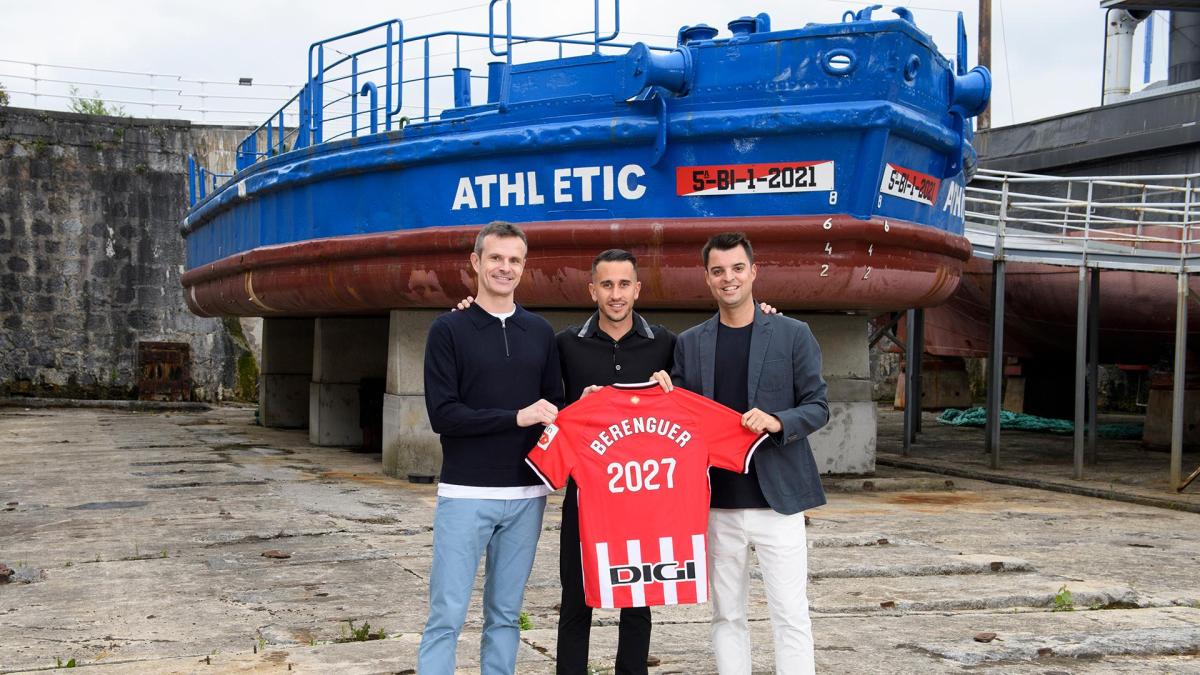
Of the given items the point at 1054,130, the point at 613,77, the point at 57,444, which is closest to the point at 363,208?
the point at 613,77

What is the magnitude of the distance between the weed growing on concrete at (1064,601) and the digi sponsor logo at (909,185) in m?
4.24

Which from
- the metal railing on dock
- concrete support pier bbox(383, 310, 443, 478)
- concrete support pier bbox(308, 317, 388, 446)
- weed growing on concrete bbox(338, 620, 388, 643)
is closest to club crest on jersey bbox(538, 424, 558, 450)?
weed growing on concrete bbox(338, 620, 388, 643)

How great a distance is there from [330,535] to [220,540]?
642 millimetres

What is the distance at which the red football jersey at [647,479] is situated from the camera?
398 centimetres

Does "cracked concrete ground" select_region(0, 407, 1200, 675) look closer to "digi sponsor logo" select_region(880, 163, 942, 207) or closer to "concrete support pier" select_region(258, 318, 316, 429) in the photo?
"digi sponsor logo" select_region(880, 163, 942, 207)

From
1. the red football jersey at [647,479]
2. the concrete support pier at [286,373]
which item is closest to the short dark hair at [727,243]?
the red football jersey at [647,479]

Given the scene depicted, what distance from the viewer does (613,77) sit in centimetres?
980

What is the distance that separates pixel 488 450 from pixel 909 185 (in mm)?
6773

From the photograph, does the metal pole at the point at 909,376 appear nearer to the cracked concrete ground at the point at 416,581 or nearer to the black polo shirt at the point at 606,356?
the cracked concrete ground at the point at 416,581

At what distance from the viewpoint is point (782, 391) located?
4035 mm

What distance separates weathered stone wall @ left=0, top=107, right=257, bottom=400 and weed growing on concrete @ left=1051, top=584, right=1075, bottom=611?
1910cm

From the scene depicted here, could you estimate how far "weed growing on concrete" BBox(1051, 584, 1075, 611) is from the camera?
19.1 ft

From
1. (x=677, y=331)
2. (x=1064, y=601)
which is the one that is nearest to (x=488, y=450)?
(x=1064, y=601)

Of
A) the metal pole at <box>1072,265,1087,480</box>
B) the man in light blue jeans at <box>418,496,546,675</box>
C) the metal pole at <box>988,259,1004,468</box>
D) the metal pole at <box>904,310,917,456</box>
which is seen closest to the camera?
the man in light blue jeans at <box>418,496,546,675</box>
